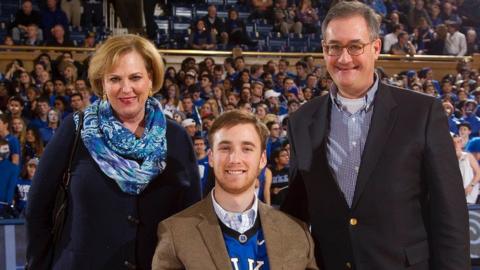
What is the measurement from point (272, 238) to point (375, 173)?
0.38 m

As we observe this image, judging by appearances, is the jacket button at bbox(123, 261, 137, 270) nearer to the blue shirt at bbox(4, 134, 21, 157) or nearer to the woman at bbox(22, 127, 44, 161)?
the blue shirt at bbox(4, 134, 21, 157)

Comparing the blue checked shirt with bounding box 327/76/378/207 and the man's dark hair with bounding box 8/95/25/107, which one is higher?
the blue checked shirt with bounding box 327/76/378/207

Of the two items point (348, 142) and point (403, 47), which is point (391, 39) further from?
point (348, 142)

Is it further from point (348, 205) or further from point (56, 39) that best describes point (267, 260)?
point (56, 39)

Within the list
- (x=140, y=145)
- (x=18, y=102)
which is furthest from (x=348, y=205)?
(x=18, y=102)

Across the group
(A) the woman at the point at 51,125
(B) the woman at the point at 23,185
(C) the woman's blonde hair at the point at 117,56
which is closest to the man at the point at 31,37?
(A) the woman at the point at 51,125

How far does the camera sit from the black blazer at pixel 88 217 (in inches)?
92.2

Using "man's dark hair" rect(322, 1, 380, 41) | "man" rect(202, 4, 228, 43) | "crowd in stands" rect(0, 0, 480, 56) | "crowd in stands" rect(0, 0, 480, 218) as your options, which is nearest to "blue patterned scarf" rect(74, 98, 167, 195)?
"man's dark hair" rect(322, 1, 380, 41)

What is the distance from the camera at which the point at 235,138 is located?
217 cm

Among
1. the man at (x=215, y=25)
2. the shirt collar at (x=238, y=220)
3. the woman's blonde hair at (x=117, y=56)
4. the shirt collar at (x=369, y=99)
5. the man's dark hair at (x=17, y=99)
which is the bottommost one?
the man's dark hair at (x=17, y=99)

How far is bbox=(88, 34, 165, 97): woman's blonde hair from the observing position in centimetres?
233

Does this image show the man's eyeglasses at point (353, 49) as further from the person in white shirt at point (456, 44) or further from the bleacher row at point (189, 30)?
the person in white shirt at point (456, 44)

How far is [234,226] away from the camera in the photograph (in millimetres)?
2146

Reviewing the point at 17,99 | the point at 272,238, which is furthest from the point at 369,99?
the point at 17,99
